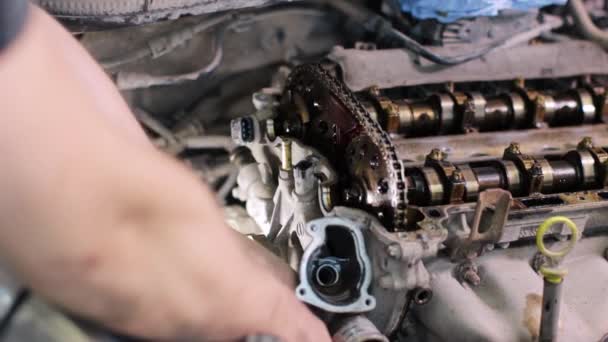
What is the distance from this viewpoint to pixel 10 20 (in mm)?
675

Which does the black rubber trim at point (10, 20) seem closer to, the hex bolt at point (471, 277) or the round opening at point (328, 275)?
the round opening at point (328, 275)

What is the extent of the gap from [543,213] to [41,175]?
3.69ft

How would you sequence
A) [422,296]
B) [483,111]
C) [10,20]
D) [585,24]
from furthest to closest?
[585,24], [483,111], [422,296], [10,20]

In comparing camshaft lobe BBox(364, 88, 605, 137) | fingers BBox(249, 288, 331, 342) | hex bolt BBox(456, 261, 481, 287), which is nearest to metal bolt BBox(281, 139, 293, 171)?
camshaft lobe BBox(364, 88, 605, 137)

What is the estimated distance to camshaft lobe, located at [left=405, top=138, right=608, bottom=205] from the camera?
150 centimetres

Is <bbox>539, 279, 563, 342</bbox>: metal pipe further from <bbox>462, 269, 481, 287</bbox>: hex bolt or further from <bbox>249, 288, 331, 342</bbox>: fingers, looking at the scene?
<bbox>249, 288, 331, 342</bbox>: fingers

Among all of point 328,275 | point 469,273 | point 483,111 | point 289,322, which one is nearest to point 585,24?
point 483,111

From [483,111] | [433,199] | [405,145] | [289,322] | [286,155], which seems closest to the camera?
[289,322]

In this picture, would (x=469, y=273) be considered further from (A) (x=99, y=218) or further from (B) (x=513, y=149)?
(A) (x=99, y=218)

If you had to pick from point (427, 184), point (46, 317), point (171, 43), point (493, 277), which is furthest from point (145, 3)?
point (493, 277)

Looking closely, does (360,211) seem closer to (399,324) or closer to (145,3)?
(399,324)

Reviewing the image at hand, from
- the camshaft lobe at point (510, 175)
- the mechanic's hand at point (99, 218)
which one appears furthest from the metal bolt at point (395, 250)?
the mechanic's hand at point (99, 218)

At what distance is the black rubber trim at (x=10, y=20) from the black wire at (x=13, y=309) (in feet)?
1.07

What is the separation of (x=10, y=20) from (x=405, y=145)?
1185 mm
